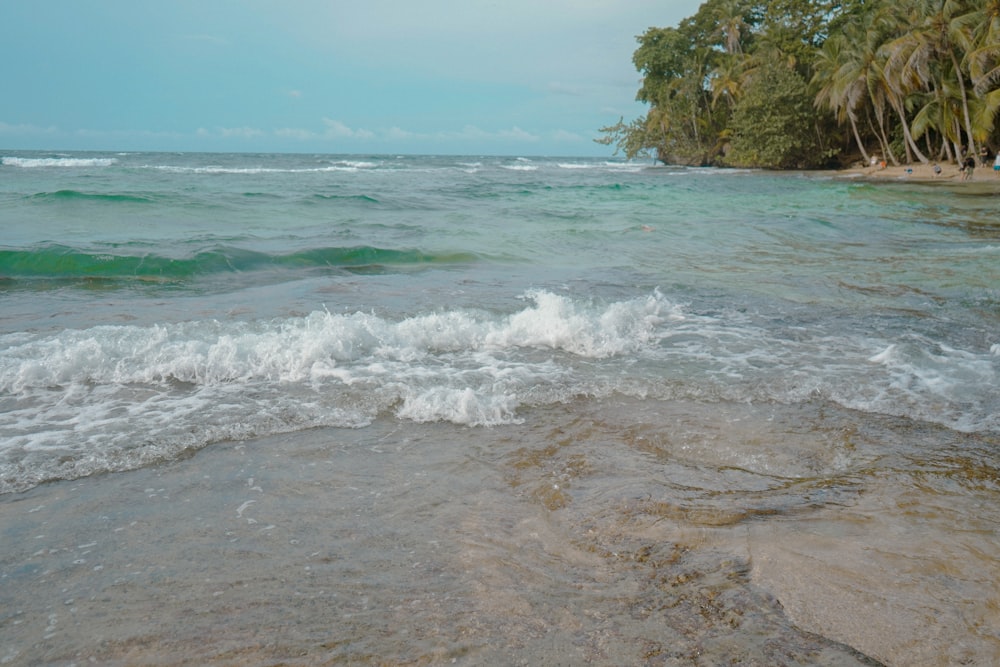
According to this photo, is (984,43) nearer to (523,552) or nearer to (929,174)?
(929,174)

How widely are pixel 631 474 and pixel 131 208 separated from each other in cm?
1667

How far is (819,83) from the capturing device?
3919 cm

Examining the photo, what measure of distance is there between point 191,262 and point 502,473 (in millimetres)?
8095

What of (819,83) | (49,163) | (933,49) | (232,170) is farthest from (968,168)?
(49,163)

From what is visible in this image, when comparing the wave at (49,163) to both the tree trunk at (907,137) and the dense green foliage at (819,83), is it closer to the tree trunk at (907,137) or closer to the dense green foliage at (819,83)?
the dense green foliage at (819,83)

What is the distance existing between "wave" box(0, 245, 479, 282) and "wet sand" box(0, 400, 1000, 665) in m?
6.78

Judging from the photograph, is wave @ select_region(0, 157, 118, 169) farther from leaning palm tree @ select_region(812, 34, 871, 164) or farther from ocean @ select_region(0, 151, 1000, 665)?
leaning palm tree @ select_region(812, 34, 871, 164)

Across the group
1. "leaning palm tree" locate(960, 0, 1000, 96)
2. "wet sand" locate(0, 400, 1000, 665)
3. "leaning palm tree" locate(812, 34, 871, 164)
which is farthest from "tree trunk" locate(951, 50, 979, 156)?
"wet sand" locate(0, 400, 1000, 665)

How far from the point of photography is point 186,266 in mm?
9945

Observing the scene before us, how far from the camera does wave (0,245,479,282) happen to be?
31.1ft

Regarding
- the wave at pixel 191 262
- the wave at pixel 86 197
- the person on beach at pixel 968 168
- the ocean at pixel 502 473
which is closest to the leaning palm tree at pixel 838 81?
the person on beach at pixel 968 168

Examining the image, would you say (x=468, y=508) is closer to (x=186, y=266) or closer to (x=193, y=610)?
(x=193, y=610)

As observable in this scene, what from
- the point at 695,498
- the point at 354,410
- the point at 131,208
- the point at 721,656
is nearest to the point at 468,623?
the point at 721,656

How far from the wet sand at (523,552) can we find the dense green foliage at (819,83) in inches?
1109
